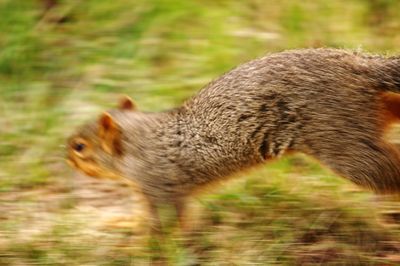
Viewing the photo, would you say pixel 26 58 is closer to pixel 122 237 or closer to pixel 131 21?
pixel 131 21

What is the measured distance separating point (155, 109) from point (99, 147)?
104 cm

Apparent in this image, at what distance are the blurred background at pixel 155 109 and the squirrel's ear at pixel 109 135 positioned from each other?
1.32ft

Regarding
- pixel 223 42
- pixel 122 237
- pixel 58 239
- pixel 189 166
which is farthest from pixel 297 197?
pixel 223 42

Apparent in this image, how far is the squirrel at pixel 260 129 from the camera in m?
4.28

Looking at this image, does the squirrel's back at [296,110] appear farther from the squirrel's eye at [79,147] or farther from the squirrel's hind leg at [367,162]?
the squirrel's eye at [79,147]

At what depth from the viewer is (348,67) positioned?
4391 mm

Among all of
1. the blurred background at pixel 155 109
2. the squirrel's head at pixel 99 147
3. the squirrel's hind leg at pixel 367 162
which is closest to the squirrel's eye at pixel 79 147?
the squirrel's head at pixel 99 147

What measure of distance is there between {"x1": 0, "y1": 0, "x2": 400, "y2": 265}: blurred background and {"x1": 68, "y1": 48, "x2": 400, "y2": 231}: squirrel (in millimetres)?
291

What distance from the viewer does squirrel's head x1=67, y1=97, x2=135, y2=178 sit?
489cm

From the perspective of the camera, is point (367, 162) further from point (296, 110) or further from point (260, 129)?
point (260, 129)

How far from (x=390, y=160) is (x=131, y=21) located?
3015 mm

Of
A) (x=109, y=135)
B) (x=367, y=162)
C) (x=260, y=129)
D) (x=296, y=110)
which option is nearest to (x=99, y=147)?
(x=109, y=135)

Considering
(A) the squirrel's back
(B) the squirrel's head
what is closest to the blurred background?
(B) the squirrel's head

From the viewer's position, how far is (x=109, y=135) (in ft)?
16.0
